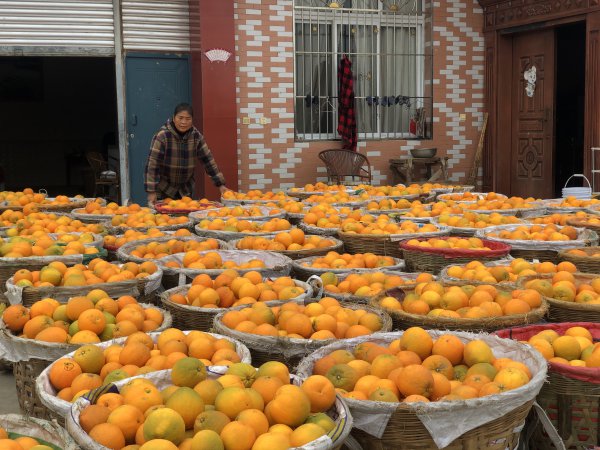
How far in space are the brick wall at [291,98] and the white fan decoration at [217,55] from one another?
269mm

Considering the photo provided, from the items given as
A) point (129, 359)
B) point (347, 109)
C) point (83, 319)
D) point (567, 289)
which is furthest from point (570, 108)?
point (129, 359)

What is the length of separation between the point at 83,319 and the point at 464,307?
1.52 m

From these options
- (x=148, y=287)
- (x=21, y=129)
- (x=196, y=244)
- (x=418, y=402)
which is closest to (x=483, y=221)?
(x=196, y=244)

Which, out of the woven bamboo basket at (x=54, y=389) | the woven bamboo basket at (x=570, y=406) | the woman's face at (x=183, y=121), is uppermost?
the woman's face at (x=183, y=121)

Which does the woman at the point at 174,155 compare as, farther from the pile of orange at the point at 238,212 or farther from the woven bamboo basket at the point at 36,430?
the woven bamboo basket at the point at 36,430

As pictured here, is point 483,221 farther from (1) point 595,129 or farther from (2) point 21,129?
(2) point 21,129

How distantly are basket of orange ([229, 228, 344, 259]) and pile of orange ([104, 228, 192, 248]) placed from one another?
1.88 feet

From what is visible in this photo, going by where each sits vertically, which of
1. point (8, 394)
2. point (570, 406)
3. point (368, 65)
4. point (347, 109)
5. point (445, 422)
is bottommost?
point (8, 394)

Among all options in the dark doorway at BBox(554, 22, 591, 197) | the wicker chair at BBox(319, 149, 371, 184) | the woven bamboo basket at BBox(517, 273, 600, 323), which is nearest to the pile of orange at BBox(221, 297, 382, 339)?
the woven bamboo basket at BBox(517, 273, 600, 323)

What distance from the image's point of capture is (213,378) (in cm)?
236

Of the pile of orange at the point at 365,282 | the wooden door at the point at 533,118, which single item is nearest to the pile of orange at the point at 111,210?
the pile of orange at the point at 365,282

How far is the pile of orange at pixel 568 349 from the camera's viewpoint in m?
2.68

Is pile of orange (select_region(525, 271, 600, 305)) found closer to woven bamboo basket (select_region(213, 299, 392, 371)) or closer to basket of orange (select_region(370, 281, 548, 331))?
basket of orange (select_region(370, 281, 548, 331))

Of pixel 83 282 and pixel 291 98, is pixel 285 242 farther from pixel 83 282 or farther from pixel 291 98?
pixel 291 98
